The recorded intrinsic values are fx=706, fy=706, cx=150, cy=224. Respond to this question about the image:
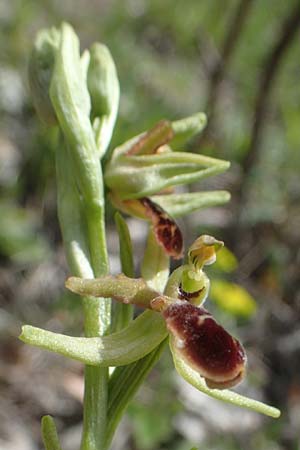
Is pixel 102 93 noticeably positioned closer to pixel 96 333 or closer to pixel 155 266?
pixel 155 266

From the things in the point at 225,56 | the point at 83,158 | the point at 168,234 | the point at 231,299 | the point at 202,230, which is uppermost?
the point at 83,158

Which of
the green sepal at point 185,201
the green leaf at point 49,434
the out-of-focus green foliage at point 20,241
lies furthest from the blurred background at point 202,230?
the green leaf at point 49,434

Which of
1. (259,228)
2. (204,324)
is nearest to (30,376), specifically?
(259,228)

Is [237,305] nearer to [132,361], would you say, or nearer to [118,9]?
[132,361]

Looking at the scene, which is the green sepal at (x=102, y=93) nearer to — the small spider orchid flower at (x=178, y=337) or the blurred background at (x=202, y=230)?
the small spider orchid flower at (x=178, y=337)

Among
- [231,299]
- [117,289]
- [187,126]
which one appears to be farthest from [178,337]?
[231,299]

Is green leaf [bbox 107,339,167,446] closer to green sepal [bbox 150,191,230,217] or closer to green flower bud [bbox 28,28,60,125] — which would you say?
green sepal [bbox 150,191,230,217]

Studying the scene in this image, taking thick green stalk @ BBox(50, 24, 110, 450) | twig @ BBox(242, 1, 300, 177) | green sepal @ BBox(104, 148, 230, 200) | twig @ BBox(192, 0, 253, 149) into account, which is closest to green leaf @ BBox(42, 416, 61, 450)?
thick green stalk @ BBox(50, 24, 110, 450)
